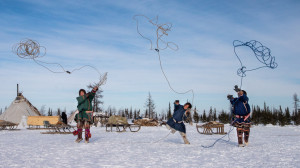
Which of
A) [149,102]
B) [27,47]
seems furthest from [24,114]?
[149,102]

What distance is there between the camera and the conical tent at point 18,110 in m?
29.5

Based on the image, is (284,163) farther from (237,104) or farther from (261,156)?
(237,104)

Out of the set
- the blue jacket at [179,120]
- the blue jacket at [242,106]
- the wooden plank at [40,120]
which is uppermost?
the blue jacket at [242,106]

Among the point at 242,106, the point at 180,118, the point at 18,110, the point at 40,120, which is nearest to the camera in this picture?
the point at 242,106

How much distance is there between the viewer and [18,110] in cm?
2980

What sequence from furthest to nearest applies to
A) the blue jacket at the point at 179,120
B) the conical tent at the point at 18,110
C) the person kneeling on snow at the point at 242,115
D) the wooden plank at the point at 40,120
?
the conical tent at the point at 18,110 → the wooden plank at the point at 40,120 → the blue jacket at the point at 179,120 → the person kneeling on snow at the point at 242,115

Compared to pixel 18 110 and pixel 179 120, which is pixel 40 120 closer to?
pixel 18 110

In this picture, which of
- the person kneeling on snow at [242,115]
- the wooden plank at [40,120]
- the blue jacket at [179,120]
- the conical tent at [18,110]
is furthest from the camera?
the conical tent at [18,110]

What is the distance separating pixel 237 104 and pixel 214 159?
3375 mm

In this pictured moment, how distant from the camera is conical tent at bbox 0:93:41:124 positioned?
29.5 m

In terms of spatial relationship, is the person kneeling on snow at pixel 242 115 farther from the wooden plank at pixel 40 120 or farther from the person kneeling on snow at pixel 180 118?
the wooden plank at pixel 40 120

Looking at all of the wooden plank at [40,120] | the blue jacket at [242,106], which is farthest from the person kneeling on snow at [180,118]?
the wooden plank at [40,120]

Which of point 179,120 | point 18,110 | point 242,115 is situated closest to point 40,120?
point 18,110

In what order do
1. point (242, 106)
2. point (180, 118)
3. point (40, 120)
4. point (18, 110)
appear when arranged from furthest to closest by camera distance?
point (18, 110) < point (40, 120) < point (180, 118) < point (242, 106)
